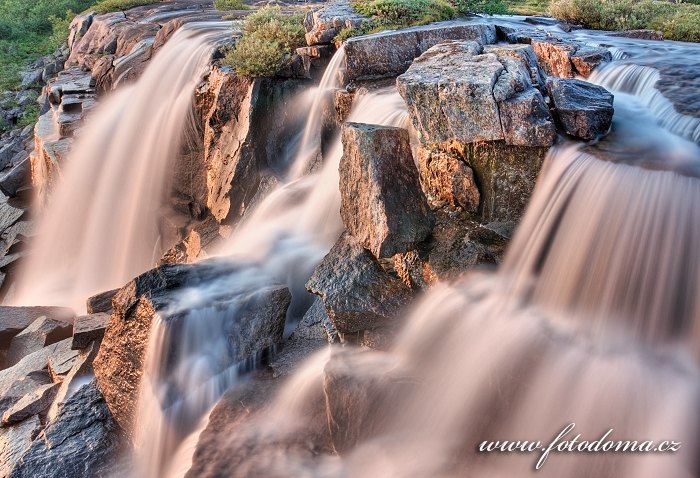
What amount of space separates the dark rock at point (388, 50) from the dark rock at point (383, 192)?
3.31m

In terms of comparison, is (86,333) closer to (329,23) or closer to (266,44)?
(266,44)

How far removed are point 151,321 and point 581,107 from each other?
553 cm

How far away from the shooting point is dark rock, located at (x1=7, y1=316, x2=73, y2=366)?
29.3 ft

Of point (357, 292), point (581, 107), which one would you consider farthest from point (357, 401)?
point (581, 107)

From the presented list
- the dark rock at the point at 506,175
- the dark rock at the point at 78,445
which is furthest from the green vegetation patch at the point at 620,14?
the dark rock at the point at 78,445

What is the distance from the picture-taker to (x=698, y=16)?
11.8m

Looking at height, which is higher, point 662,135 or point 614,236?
point 662,135

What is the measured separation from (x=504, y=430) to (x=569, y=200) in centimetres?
248

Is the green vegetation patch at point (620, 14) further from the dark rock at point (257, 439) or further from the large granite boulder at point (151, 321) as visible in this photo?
the dark rock at point (257, 439)

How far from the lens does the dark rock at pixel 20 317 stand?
31.1 feet

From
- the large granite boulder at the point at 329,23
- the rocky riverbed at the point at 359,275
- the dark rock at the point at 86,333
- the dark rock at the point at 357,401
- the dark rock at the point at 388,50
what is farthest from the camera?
the large granite boulder at the point at 329,23

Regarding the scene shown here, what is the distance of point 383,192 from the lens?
6.05m

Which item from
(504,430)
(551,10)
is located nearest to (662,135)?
(504,430)

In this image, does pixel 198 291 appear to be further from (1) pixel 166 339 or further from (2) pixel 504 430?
(2) pixel 504 430
